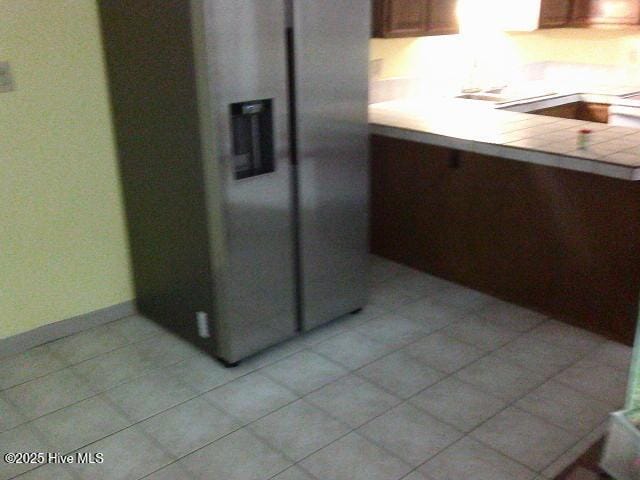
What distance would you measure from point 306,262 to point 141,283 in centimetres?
87

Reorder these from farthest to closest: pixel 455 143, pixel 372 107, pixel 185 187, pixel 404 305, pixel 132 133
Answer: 1. pixel 372 107
2. pixel 404 305
3. pixel 455 143
4. pixel 132 133
5. pixel 185 187

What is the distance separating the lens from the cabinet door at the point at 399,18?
3414 mm

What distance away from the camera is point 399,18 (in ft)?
11.4

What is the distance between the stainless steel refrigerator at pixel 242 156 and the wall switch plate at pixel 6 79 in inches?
16.0

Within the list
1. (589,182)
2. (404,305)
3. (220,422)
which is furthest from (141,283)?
(589,182)

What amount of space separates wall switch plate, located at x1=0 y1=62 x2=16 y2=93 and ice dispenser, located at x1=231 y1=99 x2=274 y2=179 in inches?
36.7

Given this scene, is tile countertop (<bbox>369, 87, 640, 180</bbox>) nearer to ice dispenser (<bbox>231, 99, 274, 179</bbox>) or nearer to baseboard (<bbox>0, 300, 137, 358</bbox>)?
ice dispenser (<bbox>231, 99, 274, 179</bbox>)

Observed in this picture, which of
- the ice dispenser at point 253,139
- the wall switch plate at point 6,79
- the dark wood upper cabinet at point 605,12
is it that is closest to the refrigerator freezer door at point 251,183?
the ice dispenser at point 253,139

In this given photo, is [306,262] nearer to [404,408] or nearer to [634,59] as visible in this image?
[404,408]

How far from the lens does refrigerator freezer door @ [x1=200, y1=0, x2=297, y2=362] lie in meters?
2.24

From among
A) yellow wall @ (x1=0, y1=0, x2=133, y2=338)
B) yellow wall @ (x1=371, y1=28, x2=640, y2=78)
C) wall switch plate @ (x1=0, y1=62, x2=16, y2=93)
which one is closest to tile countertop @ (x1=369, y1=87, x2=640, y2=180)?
yellow wall @ (x1=371, y1=28, x2=640, y2=78)

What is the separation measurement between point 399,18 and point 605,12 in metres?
1.72

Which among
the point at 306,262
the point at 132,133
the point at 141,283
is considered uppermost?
the point at 132,133

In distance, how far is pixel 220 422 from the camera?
90.9 inches
